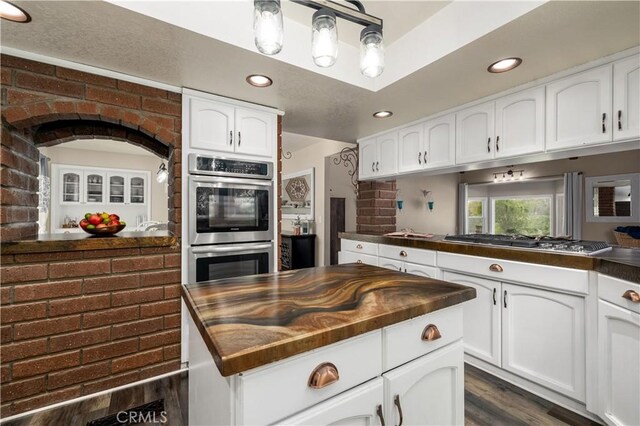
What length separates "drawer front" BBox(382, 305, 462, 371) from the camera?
93cm

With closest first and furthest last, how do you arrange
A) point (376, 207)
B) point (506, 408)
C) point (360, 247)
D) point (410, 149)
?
point (506, 408) < point (410, 149) < point (360, 247) < point (376, 207)

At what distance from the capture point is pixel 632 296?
132 centimetres

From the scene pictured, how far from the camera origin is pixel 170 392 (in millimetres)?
1906

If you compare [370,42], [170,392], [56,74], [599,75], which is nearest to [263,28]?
[370,42]

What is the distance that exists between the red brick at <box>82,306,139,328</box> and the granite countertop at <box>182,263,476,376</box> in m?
1.13

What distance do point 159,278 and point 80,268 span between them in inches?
18.0

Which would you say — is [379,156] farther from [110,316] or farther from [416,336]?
[110,316]

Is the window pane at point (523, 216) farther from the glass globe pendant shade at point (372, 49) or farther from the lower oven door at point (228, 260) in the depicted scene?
the glass globe pendant shade at point (372, 49)

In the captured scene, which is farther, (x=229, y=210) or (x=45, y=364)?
(x=229, y=210)

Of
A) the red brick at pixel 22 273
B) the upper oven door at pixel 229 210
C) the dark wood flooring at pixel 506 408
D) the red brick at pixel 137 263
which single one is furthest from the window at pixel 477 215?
the red brick at pixel 22 273

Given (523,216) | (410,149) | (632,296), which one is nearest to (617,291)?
(632,296)

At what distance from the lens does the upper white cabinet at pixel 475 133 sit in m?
2.28

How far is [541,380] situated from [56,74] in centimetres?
353

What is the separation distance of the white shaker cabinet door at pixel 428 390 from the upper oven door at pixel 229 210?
173cm
